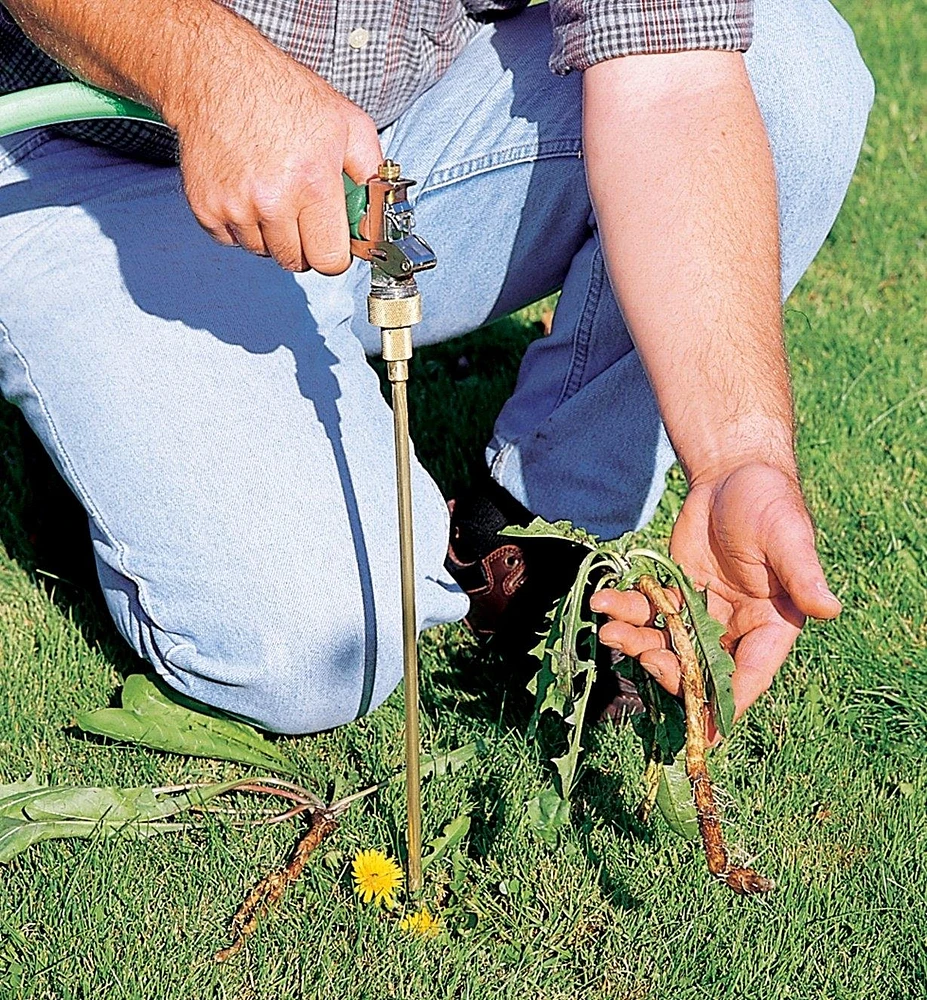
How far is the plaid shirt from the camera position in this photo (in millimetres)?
1899

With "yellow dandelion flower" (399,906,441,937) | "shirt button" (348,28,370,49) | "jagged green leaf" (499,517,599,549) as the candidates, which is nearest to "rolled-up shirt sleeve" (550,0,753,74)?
"shirt button" (348,28,370,49)

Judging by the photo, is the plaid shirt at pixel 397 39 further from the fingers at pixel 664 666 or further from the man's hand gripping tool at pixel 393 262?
the fingers at pixel 664 666

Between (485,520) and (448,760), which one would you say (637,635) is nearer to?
(448,760)

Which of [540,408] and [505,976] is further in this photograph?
[540,408]

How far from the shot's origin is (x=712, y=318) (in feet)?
5.91

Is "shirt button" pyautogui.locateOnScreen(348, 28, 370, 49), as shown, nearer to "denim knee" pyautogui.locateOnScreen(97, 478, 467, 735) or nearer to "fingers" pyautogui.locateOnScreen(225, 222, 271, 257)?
"fingers" pyautogui.locateOnScreen(225, 222, 271, 257)

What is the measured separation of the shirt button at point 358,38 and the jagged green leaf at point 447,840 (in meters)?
1.17

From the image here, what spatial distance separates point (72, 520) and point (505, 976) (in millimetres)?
1306

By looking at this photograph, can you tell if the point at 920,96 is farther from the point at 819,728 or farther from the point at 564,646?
the point at 564,646

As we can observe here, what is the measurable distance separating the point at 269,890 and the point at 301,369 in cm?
76

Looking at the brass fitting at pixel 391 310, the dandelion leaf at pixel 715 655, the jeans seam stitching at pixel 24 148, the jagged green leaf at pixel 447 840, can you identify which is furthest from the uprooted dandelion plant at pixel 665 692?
the jeans seam stitching at pixel 24 148

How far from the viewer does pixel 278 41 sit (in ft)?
6.96

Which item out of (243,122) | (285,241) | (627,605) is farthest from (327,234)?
(627,605)

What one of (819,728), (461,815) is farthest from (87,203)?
(819,728)
